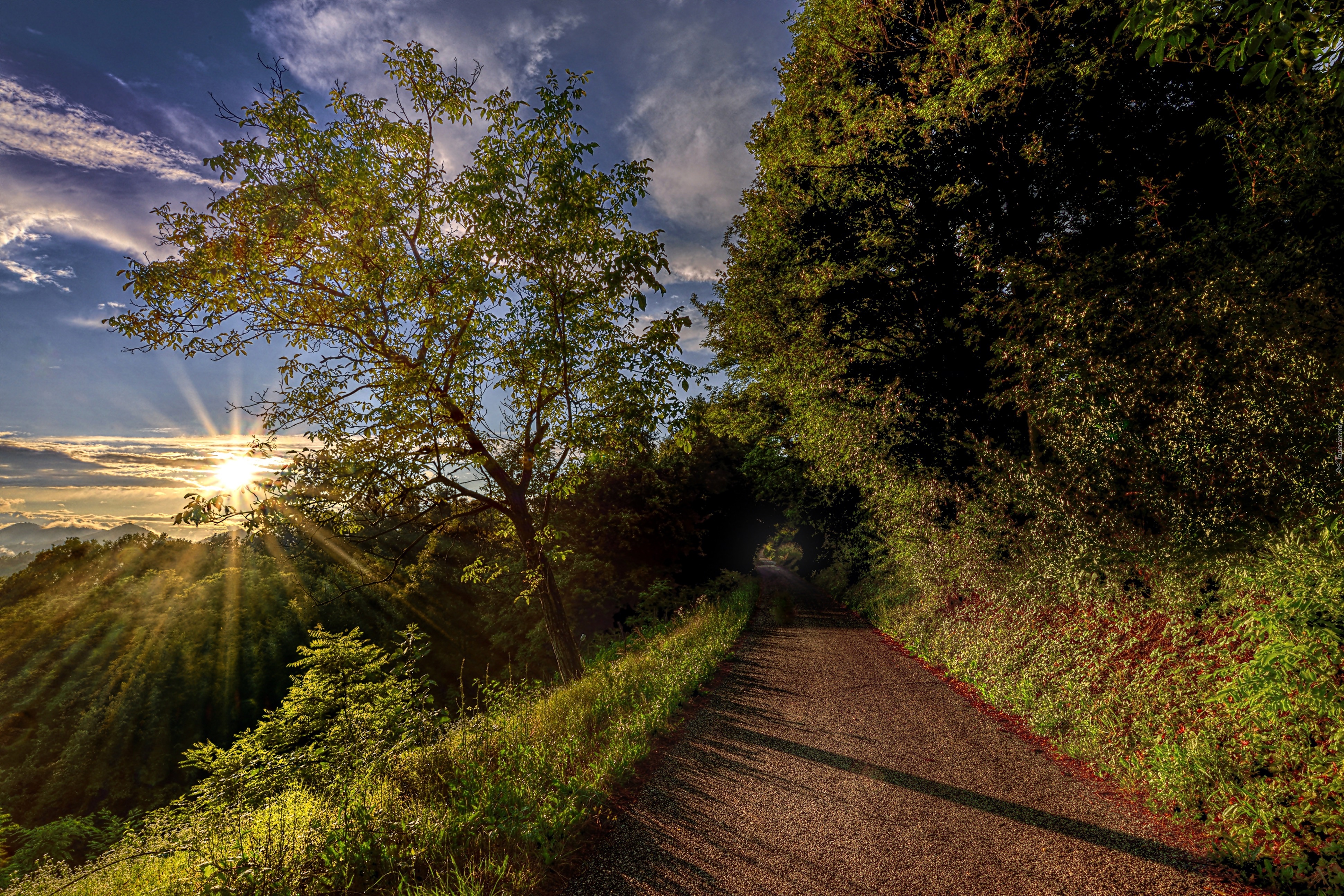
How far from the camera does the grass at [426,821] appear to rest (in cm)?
316

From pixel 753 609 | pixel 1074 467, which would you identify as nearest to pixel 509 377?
pixel 1074 467

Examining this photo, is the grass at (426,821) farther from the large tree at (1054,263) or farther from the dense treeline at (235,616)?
the large tree at (1054,263)

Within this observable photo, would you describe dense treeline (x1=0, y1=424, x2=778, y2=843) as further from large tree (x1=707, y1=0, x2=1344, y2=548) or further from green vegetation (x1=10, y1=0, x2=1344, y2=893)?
large tree (x1=707, y1=0, x2=1344, y2=548)

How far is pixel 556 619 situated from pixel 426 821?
5.58 m

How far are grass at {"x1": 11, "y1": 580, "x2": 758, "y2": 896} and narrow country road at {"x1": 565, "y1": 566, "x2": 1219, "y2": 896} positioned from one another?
0.48 metres

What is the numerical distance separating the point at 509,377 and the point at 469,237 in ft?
7.44

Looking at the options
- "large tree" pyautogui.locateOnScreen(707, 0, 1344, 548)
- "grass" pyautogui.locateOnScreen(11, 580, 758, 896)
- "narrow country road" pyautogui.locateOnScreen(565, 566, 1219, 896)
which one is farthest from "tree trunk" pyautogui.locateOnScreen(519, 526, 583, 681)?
"large tree" pyautogui.locateOnScreen(707, 0, 1344, 548)

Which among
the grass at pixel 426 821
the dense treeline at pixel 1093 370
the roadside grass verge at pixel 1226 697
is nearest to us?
the grass at pixel 426 821

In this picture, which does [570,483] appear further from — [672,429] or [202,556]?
[202,556]

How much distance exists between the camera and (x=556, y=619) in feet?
30.0

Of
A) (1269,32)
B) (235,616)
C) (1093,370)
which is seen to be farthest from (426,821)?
(235,616)

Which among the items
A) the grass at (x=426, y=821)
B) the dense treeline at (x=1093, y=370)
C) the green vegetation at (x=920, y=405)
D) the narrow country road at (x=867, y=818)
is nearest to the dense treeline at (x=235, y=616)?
the green vegetation at (x=920, y=405)

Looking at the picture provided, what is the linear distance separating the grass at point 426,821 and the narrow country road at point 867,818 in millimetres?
484

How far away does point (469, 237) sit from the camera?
308 inches
